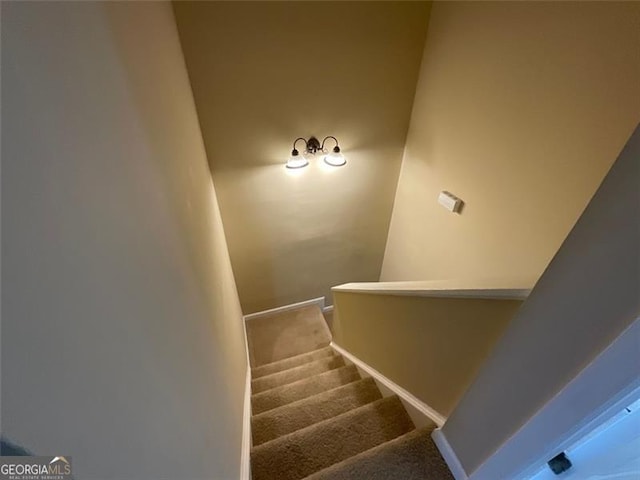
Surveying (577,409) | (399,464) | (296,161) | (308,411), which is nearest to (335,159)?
(296,161)

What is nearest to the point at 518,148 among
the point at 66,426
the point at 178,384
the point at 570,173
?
the point at 570,173

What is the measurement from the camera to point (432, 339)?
56.6 inches

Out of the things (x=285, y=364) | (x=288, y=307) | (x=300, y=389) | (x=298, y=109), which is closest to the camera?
(x=298, y=109)

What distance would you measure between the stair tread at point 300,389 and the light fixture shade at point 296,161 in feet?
5.66

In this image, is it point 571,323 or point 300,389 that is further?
point 300,389

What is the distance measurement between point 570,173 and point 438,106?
44.0 inches

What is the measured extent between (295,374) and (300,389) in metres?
0.37

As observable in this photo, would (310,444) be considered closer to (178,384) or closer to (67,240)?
(178,384)

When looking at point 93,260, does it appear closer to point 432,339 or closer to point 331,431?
point 432,339

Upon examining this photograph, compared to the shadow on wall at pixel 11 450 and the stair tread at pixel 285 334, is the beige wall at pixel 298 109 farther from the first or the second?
the shadow on wall at pixel 11 450

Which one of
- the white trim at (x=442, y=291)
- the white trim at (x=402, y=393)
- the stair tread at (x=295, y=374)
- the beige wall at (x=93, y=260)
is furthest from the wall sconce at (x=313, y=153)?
the stair tread at (x=295, y=374)

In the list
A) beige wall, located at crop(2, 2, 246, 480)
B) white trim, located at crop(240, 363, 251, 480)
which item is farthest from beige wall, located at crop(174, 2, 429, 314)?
white trim, located at crop(240, 363, 251, 480)

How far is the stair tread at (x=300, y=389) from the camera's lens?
7.73 feet

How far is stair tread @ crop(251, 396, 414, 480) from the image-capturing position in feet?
5.19
